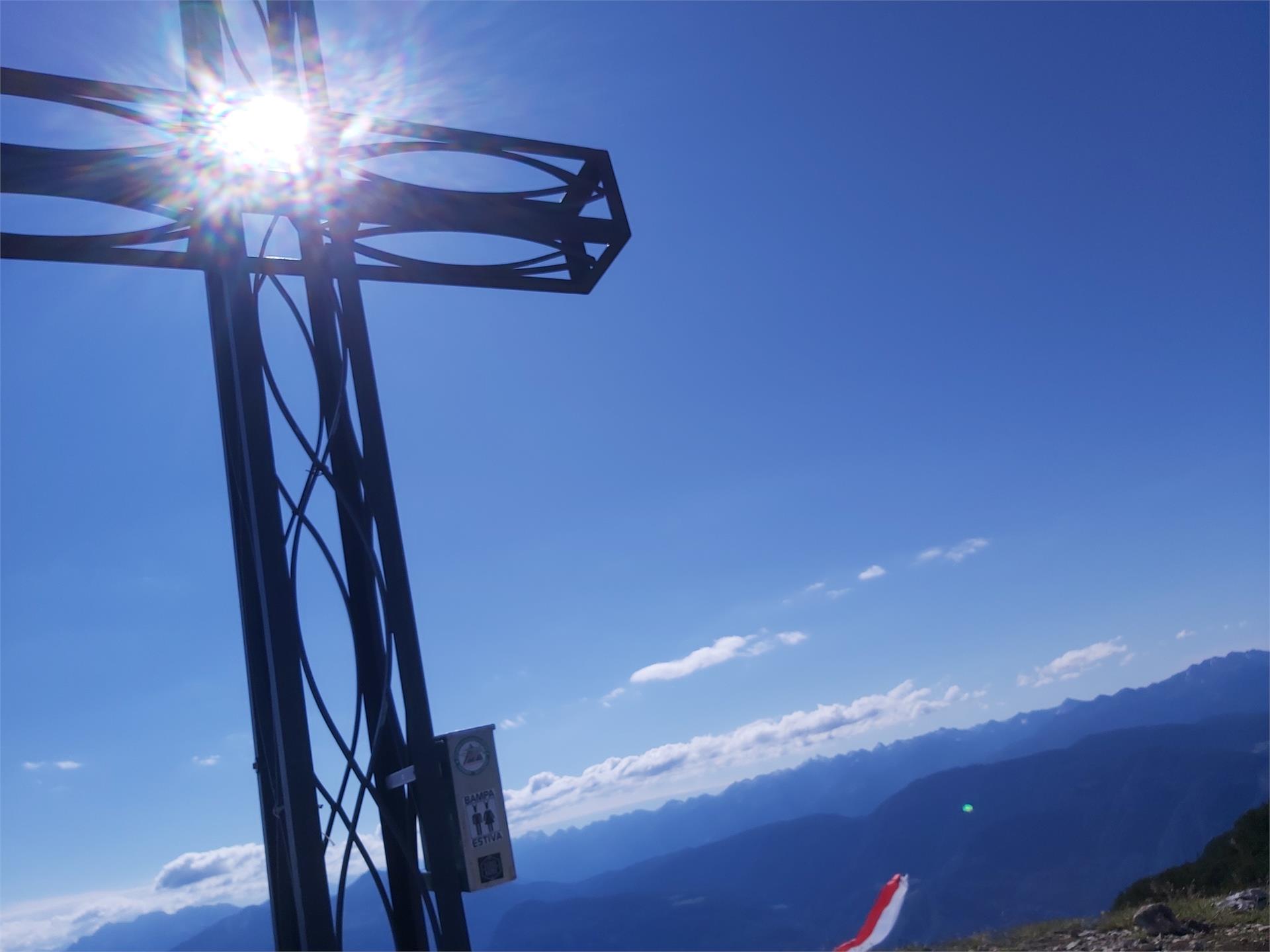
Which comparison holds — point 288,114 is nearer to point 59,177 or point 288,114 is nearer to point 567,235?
point 59,177

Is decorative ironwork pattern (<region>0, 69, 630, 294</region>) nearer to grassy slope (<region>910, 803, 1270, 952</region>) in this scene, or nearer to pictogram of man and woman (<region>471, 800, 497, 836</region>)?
pictogram of man and woman (<region>471, 800, 497, 836</region>)

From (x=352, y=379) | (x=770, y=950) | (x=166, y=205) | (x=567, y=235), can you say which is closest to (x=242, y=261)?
(x=166, y=205)

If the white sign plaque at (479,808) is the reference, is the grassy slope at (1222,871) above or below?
below

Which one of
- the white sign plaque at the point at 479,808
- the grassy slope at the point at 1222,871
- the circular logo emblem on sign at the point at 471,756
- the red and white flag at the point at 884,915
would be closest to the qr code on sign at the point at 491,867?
the white sign plaque at the point at 479,808

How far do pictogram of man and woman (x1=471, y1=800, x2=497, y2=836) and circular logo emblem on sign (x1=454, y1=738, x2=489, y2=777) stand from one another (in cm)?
16

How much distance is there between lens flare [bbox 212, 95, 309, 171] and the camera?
4.35 metres

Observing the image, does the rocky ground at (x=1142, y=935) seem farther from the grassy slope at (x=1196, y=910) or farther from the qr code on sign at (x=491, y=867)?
the qr code on sign at (x=491, y=867)

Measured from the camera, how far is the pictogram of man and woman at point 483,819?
4.14 metres

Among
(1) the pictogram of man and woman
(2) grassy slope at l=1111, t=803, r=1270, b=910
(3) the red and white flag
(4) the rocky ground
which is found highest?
(1) the pictogram of man and woman

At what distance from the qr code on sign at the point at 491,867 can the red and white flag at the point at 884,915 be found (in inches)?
201

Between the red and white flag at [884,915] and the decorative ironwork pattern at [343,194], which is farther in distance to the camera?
the red and white flag at [884,915]

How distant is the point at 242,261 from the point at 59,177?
833mm

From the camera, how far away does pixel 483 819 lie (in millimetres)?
4164

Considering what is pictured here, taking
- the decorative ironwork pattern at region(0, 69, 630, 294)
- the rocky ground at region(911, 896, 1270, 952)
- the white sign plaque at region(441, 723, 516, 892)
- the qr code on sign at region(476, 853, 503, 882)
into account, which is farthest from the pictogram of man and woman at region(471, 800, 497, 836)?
the rocky ground at region(911, 896, 1270, 952)
